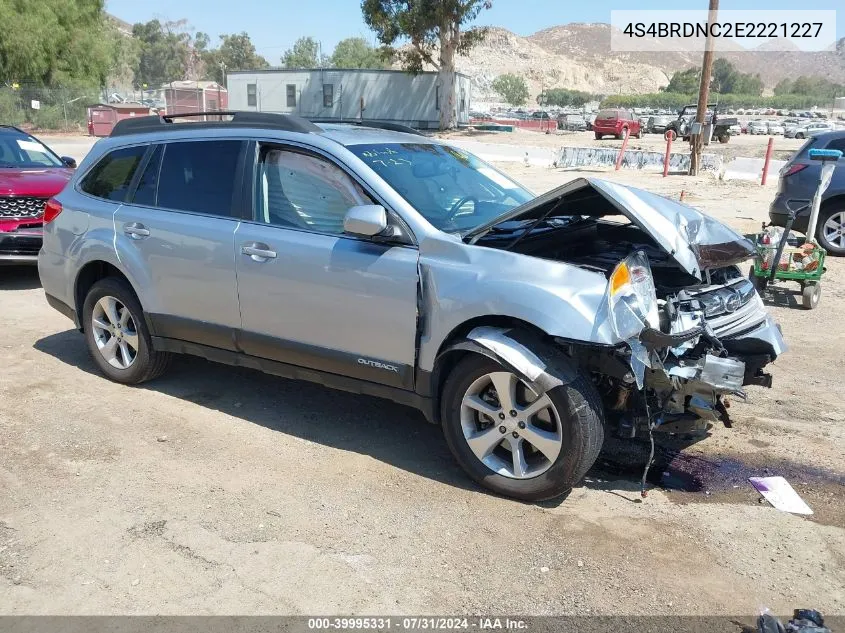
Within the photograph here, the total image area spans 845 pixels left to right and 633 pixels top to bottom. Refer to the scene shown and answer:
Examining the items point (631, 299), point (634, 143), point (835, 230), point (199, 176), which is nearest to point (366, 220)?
point (631, 299)

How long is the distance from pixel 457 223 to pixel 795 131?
54565mm

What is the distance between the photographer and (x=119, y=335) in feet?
18.2

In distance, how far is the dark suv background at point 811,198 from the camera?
402 inches

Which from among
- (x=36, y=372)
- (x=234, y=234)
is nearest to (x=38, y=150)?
(x=36, y=372)

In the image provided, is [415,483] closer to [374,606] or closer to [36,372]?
[374,606]

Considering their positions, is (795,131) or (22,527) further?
(795,131)

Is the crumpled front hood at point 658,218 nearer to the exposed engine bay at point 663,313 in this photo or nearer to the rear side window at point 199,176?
the exposed engine bay at point 663,313

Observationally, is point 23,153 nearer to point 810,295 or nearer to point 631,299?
point 631,299

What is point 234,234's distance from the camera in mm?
4730

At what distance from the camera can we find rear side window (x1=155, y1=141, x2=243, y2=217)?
4895 millimetres

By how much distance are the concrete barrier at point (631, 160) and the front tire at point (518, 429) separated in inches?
803

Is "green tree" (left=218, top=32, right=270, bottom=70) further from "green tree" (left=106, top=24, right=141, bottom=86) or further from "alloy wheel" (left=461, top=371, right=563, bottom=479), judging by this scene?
"alloy wheel" (left=461, top=371, right=563, bottom=479)

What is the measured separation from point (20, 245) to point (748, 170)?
19.4 metres

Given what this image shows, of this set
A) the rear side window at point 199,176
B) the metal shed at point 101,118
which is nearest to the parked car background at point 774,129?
the metal shed at point 101,118
